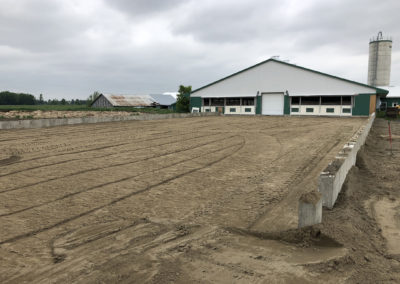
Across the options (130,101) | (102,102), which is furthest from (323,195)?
(102,102)

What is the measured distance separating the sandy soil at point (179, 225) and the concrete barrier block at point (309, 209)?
12 cm

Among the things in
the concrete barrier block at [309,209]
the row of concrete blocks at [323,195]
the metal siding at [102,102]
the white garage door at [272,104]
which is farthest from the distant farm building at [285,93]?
the concrete barrier block at [309,209]

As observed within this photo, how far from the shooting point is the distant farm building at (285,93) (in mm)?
34719

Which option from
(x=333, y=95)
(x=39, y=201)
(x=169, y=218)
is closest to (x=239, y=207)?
(x=169, y=218)

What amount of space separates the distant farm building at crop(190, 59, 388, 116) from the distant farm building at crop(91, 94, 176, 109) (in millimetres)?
21693

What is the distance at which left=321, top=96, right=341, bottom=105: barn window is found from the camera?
35844mm

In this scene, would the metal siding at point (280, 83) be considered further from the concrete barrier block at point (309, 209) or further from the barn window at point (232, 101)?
the concrete barrier block at point (309, 209)

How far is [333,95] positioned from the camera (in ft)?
117

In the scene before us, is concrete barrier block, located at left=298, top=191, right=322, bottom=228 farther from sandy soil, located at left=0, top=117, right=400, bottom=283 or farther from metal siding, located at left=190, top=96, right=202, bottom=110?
metal siding, located at left=190, top=96, right=202, bottom=110

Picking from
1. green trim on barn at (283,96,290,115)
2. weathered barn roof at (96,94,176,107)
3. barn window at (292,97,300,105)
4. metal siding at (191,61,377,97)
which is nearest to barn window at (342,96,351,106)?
metal siding at (191,61,377,97)

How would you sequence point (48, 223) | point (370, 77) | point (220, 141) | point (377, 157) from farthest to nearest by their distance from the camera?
point (370, 77) → point (220, 141) → point (377, 157) → point (48, 223)

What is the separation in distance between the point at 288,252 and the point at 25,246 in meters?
3.64

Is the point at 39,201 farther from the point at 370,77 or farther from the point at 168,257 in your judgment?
the point at 370,77

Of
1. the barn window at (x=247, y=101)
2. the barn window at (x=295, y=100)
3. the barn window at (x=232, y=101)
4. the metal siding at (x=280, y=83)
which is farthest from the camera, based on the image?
the barn window at (x=232, y=101)
